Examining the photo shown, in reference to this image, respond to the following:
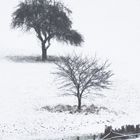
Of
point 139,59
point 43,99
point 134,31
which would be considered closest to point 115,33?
point 134,31

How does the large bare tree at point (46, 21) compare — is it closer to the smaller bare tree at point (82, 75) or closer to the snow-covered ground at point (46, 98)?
the snow-covered ground at point (46, 98)

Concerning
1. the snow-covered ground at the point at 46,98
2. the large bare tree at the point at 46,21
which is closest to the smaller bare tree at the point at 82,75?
the snow-covered ground at the point at 46,98

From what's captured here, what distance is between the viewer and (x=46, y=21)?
63.1m

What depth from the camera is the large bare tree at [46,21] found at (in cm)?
6297

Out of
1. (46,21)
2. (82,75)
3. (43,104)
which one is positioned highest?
(46,21)

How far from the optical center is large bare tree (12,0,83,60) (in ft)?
207

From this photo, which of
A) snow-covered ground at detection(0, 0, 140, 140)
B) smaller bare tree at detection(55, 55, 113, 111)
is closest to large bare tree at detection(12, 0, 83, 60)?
snow-covered ground at detection(0, 0, 140, 140)

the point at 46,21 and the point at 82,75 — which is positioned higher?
the point at 46,21

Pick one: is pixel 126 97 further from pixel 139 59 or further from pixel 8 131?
pixel 139 59

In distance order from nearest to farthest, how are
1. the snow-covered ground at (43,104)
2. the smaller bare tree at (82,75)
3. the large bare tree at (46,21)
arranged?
the snow-covered ground at (43,104), the smaller bare tree at (82,75), the large bare tree at (46,21)

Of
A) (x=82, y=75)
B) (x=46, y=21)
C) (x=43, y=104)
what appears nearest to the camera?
(x=82, y=75)

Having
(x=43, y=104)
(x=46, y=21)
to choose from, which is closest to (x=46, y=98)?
(x=43, y=104)

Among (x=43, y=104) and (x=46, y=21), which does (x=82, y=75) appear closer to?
(x=43, y=104)

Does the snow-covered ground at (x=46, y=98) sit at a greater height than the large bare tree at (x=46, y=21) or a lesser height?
lesser
